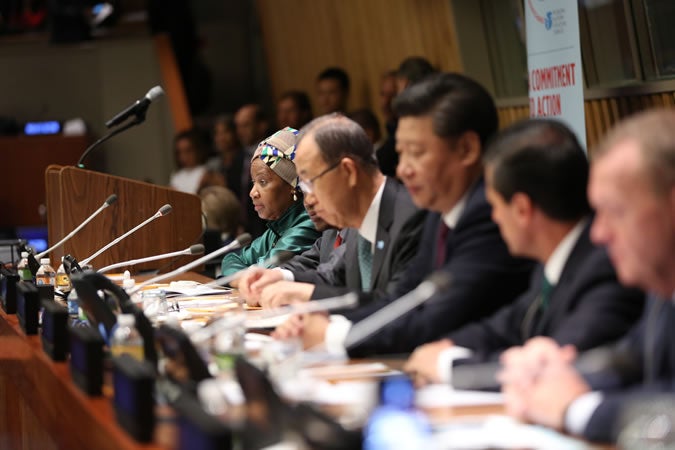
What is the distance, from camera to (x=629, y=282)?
1991mm

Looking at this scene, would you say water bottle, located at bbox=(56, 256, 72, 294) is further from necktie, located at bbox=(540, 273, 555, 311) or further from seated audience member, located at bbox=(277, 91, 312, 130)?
seated audience member, located at bbox=(277, 91, 312, 130)

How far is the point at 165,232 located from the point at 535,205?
2.97m

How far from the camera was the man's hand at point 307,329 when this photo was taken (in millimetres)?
2904

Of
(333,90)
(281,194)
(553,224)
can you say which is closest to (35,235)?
(333,90)

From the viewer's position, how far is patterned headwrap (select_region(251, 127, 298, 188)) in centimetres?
455

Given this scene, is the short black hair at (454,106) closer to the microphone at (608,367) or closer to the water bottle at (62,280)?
the microphone at (608,367)

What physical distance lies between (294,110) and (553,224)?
5.81m

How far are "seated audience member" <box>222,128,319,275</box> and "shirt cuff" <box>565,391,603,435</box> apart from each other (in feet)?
8.39

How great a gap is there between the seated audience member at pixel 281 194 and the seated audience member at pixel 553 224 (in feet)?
6.93

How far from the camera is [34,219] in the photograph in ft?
36.4

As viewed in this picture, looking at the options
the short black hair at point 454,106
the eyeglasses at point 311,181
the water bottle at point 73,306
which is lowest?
the water bottle at point 73,306

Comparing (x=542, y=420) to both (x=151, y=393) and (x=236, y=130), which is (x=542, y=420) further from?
(x=236, y=130)

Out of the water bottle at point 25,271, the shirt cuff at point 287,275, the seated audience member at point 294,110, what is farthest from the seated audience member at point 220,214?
the seated audience member at point 294,110

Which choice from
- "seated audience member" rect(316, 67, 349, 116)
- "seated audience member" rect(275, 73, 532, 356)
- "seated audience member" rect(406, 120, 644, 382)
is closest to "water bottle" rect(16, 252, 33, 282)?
"seated audience member" rect(275, 73, 532, 356)
